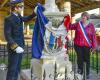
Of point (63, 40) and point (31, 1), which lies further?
point (31, 1)

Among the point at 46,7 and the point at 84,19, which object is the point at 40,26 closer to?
the point at 46,7

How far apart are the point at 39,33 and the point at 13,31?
0.59 meters

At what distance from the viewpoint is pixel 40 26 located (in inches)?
306

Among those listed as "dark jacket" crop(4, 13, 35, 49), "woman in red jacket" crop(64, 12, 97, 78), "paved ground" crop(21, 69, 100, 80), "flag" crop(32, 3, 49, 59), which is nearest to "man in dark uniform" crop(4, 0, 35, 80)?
"dark jacket" crop(4, 13, 35, 49)

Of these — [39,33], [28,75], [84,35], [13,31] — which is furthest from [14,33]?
[84,35]

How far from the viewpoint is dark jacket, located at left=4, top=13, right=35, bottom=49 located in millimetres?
7251

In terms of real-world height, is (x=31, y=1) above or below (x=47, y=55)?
above

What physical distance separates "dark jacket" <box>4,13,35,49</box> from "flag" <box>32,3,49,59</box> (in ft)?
1.16

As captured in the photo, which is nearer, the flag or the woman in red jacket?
the flag

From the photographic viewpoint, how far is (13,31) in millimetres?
7418

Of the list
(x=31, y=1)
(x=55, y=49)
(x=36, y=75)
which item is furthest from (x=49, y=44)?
(x=31, y=1)

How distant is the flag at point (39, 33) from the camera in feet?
25.4

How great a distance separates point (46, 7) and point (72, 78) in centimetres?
146

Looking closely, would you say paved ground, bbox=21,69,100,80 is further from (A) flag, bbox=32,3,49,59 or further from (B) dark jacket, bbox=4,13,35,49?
(B) dark jacket, bbox=4,13,35,49
